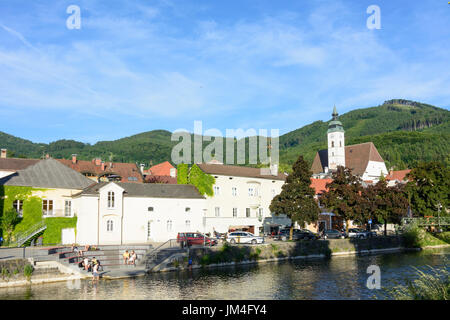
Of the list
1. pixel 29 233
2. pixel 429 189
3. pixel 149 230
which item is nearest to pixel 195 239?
pixel 149 230

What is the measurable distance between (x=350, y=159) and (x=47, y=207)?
96.6 metres

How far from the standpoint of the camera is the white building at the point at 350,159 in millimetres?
115812

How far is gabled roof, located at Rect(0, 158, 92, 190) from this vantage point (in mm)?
46438

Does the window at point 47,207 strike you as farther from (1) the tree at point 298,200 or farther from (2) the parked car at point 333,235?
(2) the parked car at point 333,235

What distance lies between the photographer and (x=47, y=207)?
46.9 meters

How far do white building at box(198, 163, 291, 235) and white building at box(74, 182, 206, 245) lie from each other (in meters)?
4.99

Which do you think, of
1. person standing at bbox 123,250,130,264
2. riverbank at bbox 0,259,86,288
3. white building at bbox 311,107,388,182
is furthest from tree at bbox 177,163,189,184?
white building at bbox 311,107,388,182

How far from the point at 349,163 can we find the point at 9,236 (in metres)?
100

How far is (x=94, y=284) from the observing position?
30.5 m

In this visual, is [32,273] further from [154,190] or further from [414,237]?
[414,237]

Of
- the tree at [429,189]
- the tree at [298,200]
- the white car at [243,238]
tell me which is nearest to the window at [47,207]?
the white car at [243,238]
